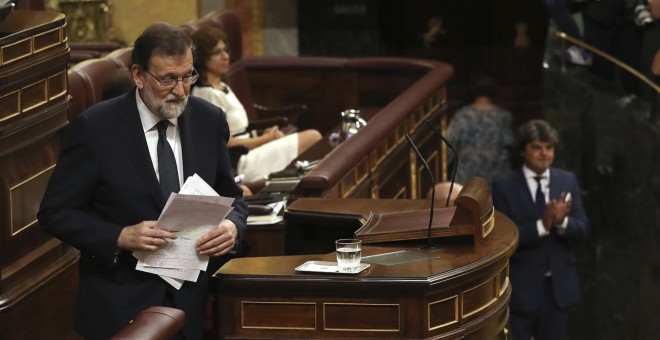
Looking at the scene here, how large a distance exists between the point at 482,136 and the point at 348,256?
16.3 ft

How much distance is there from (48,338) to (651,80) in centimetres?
418

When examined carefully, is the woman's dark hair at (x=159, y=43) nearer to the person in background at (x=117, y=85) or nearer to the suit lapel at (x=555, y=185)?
the person in background at (x=117, y=85)

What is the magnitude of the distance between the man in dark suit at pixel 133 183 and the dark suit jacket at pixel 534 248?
2671 mm

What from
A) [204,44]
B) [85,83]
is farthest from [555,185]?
[85,83]

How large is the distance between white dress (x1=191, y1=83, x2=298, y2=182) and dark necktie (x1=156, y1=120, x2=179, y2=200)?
3432 mm

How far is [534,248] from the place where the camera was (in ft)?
20.5

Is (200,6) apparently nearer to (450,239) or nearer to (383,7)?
(383,7)

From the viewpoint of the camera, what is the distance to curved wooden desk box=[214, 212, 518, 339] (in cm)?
379

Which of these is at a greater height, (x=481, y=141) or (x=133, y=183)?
(x=133, y=183)

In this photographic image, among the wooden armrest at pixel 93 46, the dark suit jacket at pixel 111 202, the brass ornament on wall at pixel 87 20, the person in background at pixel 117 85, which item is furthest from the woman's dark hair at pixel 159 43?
the brass ornament on wall at pixel 87 20

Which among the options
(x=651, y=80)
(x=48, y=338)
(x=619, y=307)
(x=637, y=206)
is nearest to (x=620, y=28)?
(x=651, y=80)

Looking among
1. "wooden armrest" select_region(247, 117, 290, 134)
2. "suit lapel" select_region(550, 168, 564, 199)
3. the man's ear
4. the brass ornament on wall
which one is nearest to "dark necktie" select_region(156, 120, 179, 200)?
the man's ear

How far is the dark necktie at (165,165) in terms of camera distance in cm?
370

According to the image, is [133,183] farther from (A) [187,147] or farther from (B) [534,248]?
(B) [534,248]
